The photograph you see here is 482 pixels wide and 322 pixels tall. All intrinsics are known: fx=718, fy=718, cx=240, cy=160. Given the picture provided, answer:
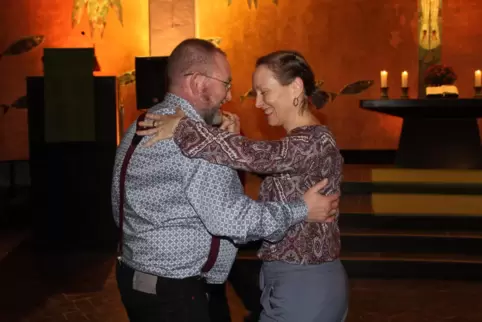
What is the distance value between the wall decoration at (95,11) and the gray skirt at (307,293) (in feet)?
27.7

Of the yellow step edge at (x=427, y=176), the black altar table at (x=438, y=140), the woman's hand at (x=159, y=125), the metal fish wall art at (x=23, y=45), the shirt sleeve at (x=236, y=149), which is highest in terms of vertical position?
the metal fish wall art at (x=23, y=45)

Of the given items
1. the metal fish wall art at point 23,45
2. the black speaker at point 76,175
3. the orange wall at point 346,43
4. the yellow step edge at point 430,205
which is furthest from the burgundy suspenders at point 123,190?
the metal fish wall art at point 23,45

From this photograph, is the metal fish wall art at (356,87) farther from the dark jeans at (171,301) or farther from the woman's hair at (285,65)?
the dark jeans at (171,301)

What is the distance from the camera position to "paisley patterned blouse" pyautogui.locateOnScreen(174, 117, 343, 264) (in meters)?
1.89

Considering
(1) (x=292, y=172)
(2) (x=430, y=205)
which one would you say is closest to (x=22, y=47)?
(2) (x=430, y=205)

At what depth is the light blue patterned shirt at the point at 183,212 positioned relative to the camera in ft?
5.99

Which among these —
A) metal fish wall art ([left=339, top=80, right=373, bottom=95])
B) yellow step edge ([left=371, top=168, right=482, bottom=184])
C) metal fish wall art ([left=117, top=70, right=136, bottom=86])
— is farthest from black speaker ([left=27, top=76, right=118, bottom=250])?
metal fish wall art ([left=339, top=80, right=373, bottom=95])

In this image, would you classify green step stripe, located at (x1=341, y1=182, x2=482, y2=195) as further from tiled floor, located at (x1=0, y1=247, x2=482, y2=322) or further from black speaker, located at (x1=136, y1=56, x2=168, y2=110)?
black speaker, located at (x1=136, y1=56, x2=168, y2=110)

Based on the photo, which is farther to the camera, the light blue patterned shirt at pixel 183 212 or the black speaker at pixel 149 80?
the black speaker at pixel 149 80

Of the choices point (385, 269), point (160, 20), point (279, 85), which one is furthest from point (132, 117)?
point (279, 85)

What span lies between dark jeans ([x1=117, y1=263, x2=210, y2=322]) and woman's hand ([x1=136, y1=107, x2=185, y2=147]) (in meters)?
0.38

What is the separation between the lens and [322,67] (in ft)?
32.3

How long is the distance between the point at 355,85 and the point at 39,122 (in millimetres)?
4746

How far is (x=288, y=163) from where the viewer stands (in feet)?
6.38
